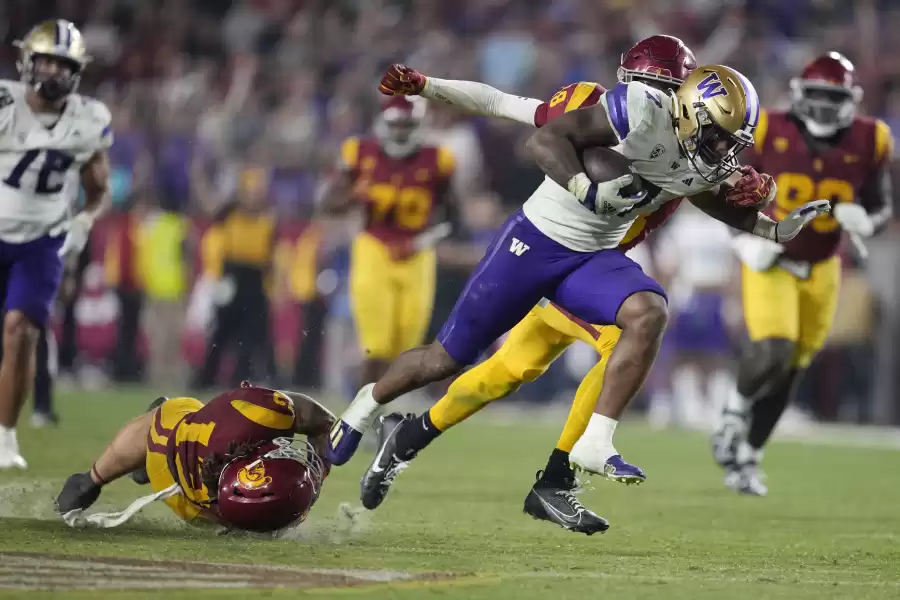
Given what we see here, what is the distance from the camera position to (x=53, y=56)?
25.0 feet

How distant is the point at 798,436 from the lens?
508 inches

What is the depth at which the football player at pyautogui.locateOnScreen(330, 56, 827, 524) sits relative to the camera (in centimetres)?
538

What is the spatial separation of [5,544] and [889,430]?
1024 cm

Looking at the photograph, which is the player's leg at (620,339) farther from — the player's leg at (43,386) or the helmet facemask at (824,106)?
the player's leg at (43,386)

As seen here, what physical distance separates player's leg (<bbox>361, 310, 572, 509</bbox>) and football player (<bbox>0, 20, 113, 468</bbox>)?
238 cm

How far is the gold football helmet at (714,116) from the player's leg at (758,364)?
2.78 meters

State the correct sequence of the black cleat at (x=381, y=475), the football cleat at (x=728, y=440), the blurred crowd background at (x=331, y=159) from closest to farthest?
the black cleat at (x=381, y=475) < the football cleat at (x=728, y=440) < the blurred crowd background at (x=331, y=159)

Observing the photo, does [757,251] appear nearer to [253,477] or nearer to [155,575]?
[253,477]

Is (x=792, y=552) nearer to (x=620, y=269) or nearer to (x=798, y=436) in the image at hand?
(x=620, y=269)

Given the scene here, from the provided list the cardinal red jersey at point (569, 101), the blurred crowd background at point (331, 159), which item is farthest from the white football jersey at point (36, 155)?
the blurred crowd background at point (331, 159)

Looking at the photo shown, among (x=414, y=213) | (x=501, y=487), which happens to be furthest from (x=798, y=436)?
(x=501, y=487)

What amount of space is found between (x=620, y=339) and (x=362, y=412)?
111cm

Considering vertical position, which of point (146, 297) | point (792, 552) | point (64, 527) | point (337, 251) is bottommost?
point (146, 297)

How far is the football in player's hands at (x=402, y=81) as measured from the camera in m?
5.81
